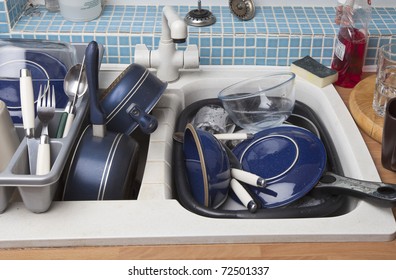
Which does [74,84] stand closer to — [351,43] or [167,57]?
[167,57]

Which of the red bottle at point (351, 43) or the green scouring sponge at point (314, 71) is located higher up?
the red bottle at point (351, 43)

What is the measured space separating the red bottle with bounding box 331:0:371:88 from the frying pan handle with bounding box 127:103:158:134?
0.48 meters

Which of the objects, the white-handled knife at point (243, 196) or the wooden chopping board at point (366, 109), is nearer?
the white-handled knife at point (243, 196)

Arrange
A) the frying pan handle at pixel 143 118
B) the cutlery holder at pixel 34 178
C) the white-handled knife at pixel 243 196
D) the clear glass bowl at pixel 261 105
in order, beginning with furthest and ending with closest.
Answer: the clear glass bowl at pixel 261 105 → the frying pan handle at pixel 143 118 → the white-handled knife at pixel 243 196 → the cutlery holder at pixel 34 178

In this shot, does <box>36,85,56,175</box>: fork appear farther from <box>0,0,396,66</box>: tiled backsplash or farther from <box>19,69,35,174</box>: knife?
<box>0,0,396,66</box>: tiled backsplash

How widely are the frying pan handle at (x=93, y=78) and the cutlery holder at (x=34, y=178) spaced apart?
0.04 metres

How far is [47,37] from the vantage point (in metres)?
1.38

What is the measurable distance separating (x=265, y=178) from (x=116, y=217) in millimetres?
306

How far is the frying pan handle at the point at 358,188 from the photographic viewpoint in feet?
3.08

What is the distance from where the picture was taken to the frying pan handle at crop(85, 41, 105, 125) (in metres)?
1.00

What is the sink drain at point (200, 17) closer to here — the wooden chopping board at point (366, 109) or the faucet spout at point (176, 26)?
the faucet spout at point (176, 26)

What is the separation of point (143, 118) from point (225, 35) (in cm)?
38

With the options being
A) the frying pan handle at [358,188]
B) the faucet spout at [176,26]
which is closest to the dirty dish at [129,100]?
the faucet spout at [176,26]

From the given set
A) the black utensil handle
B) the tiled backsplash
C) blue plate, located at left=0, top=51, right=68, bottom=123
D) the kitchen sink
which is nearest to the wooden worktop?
the kitchen sink
